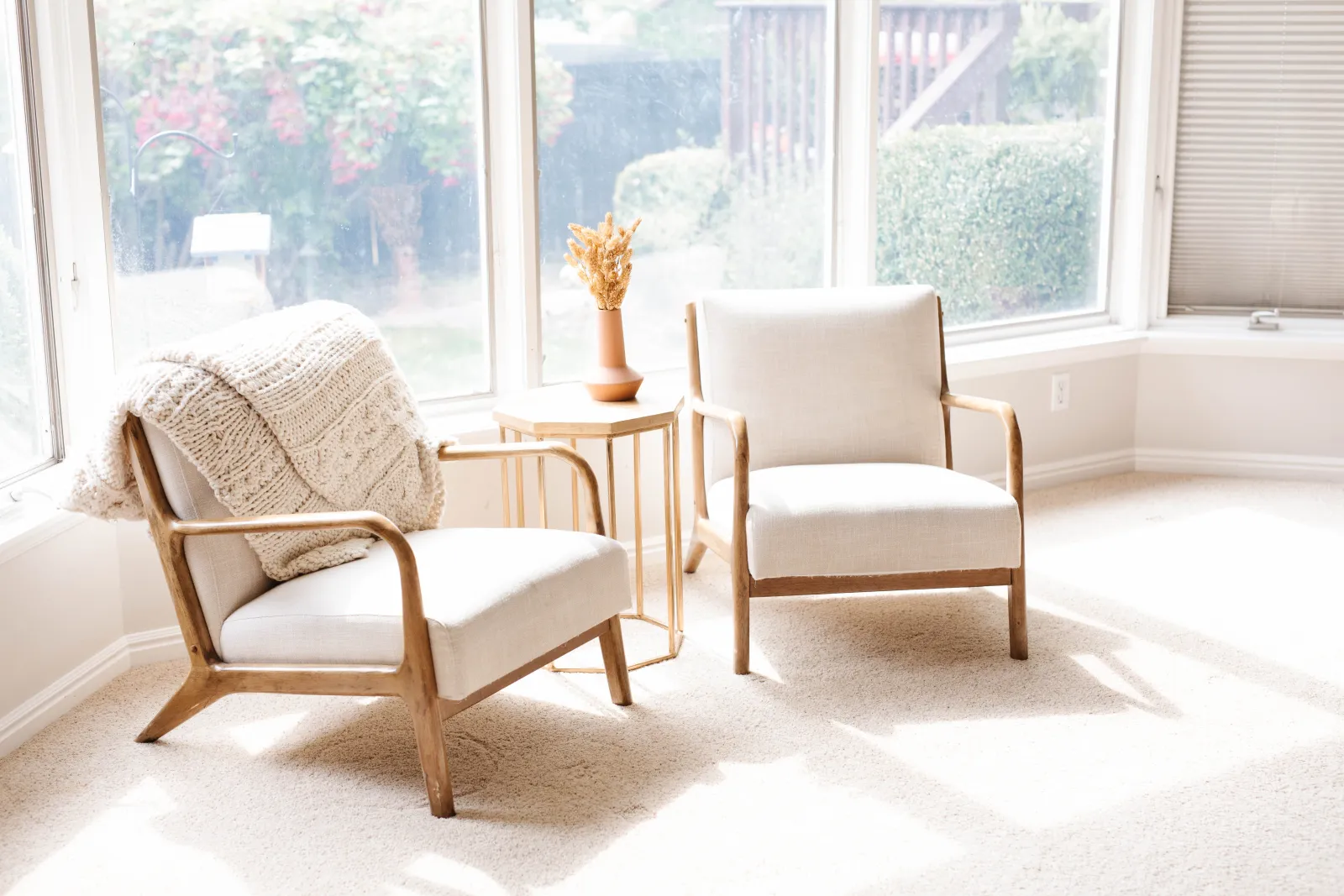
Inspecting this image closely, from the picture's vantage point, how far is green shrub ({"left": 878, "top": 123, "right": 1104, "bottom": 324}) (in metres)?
4.22

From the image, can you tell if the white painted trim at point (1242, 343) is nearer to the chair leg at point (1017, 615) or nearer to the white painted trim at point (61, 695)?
the chair leg at point (1017, 615)

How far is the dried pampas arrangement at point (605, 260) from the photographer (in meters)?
3.01

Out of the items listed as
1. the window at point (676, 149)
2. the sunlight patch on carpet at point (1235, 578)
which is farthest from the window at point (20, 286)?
the sunlight patch on carpet at point (1235, 578)

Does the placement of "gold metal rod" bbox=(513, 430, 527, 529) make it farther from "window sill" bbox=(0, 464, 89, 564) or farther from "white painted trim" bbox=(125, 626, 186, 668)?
"window sill" bbox=(0, 464, 89, 564)

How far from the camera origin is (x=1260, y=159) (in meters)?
4.49

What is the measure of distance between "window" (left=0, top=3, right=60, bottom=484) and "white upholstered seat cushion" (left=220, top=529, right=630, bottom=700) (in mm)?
787

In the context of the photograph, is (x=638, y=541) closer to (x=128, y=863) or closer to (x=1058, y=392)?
(x=128, y=863)

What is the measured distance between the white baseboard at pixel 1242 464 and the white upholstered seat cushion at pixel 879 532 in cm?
197

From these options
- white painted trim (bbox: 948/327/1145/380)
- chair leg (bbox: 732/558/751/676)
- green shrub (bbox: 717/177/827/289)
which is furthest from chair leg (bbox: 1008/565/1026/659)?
green shrub (bbox: 717/177/827/289)

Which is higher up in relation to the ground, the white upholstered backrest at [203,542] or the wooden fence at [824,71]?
the wooden fence at [824,71]

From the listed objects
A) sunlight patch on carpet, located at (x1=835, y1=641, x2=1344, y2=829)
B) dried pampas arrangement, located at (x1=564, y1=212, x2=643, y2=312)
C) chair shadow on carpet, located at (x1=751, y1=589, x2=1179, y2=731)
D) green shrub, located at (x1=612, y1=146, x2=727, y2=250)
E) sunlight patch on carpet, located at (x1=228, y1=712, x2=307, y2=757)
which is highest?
green shrub, located at (x1=612, y1=146, x2=727, y2=250)

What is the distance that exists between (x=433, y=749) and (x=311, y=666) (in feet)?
0.86

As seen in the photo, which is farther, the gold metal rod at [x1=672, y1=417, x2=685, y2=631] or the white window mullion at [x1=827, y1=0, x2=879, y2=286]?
the white window mullion at [x1=827, y1=0, x2=879, y2=286]

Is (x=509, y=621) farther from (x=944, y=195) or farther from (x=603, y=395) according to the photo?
(x=944, y=195)
